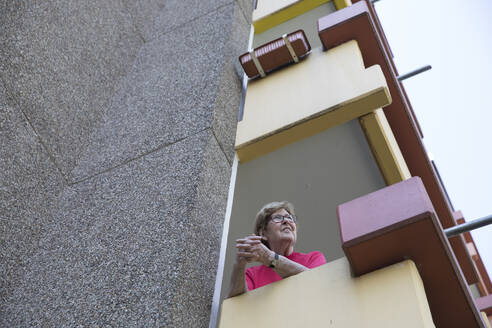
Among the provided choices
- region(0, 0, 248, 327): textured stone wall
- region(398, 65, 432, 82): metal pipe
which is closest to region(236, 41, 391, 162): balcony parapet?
region(0, 0, 248, 327): textured stone wall

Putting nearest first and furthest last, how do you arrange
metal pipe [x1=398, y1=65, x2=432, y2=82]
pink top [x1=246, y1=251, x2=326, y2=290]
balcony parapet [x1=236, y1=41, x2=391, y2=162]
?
pink top [x1=246, y1=251, x2=326, y2=290] → balcony parapet [x1=236, y1=41, x2=391, y2=162] → metal pipe [x1=398, y1=65, x2=432, y2=82]

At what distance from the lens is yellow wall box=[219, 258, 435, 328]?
2.42 meters

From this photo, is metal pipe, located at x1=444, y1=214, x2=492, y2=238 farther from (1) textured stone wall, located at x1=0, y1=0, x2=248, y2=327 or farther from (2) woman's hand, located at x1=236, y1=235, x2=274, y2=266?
(1) textured stone wall, located at x1=0, y1=0, x2=248, y2=327

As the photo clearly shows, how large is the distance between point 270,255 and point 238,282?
24cm

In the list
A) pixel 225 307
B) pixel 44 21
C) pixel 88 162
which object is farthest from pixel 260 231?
pixel 44 21

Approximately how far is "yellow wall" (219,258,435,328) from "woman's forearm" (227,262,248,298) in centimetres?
4

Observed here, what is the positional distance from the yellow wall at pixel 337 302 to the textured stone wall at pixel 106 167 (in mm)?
300

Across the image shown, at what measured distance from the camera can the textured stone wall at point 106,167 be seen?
3129 millimetres

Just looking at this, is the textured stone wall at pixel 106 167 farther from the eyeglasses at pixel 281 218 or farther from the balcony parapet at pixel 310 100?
the eyeglasses at pixel 281 218

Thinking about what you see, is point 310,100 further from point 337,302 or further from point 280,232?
point 337,302

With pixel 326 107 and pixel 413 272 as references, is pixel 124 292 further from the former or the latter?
pixel 326 107

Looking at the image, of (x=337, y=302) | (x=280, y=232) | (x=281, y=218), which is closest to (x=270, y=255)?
(x=337, y=302)

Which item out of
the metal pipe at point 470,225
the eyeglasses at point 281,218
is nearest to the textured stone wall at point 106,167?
the eyeglasses at point 281,218

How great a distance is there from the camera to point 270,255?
122 inches
